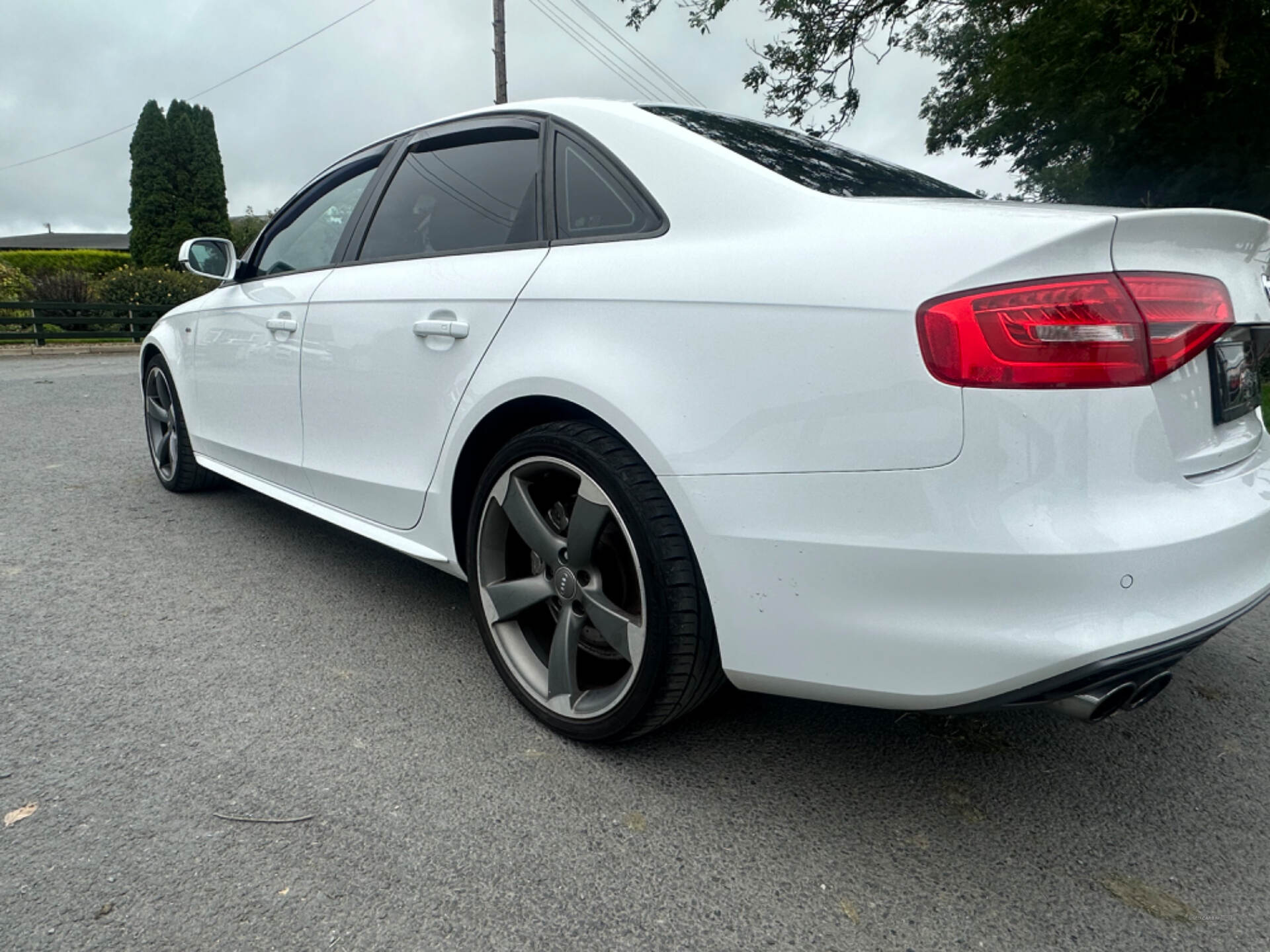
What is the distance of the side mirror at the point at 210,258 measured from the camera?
148 inches

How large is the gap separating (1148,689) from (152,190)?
32.5m

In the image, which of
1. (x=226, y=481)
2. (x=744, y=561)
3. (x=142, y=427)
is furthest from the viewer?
(x=142, y=427)

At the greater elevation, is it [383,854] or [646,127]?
[646,127]

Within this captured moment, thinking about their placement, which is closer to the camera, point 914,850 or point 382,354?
point 914,850

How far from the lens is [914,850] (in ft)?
5.85

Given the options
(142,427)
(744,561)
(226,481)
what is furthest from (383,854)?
(142,427)

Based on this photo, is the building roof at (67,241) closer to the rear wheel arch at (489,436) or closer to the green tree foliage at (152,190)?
the green tree foliage at (152,190)

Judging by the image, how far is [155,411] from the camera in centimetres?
453

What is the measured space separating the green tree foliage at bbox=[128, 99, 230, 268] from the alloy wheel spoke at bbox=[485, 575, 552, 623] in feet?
98.0

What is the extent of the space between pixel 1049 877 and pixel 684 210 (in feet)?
5.08

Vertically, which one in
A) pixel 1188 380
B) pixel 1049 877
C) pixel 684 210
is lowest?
pixel 1049 877

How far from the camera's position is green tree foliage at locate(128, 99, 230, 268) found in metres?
28.1

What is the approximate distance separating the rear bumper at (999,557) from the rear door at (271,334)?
6.46 ft

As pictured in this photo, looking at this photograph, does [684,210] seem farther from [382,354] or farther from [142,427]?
[142,427]
